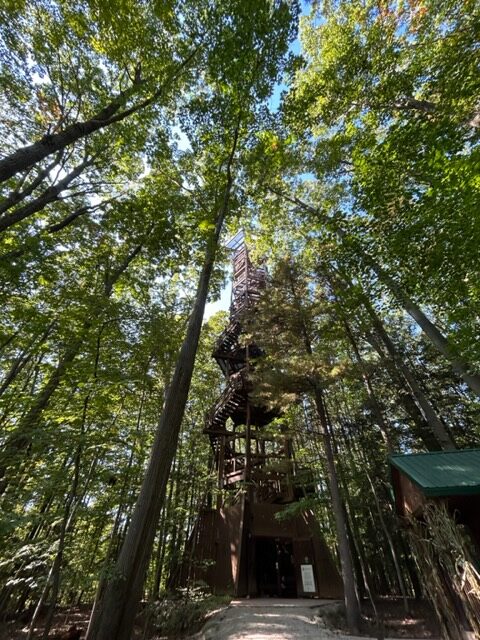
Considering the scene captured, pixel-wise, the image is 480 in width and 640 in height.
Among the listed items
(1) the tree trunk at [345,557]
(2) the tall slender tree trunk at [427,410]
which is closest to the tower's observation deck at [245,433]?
(1) the tree trunk at [345,557]

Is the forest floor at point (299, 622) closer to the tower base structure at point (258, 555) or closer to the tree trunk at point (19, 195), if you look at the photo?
the tower base structure at point (258, 555)

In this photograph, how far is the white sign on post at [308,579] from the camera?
8.41 meters

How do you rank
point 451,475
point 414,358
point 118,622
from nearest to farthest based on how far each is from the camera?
point 118,622, point 451,475, point 414,358

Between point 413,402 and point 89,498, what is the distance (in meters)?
10.2

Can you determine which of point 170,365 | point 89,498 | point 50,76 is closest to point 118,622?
point 89,498

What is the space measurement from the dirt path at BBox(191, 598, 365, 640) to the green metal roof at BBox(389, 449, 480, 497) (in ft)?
13.0

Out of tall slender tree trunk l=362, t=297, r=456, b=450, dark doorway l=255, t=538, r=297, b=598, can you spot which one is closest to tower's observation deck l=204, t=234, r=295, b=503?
dark doorway l=255, t=538, r=297, b=598

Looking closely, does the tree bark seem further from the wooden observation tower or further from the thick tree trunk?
the thick tree trunk

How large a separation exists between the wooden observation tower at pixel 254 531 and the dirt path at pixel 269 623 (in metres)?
1.19

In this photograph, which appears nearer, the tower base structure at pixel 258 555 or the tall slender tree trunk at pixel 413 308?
the tall slender tree trunk at pixel 413 308

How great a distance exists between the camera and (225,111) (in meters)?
6.16

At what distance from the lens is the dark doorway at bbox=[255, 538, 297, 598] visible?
9078mm

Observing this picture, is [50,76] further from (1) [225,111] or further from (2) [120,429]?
(2) [120,429]

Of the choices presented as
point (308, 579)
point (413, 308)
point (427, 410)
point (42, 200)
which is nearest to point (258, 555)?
point (308, 579)
